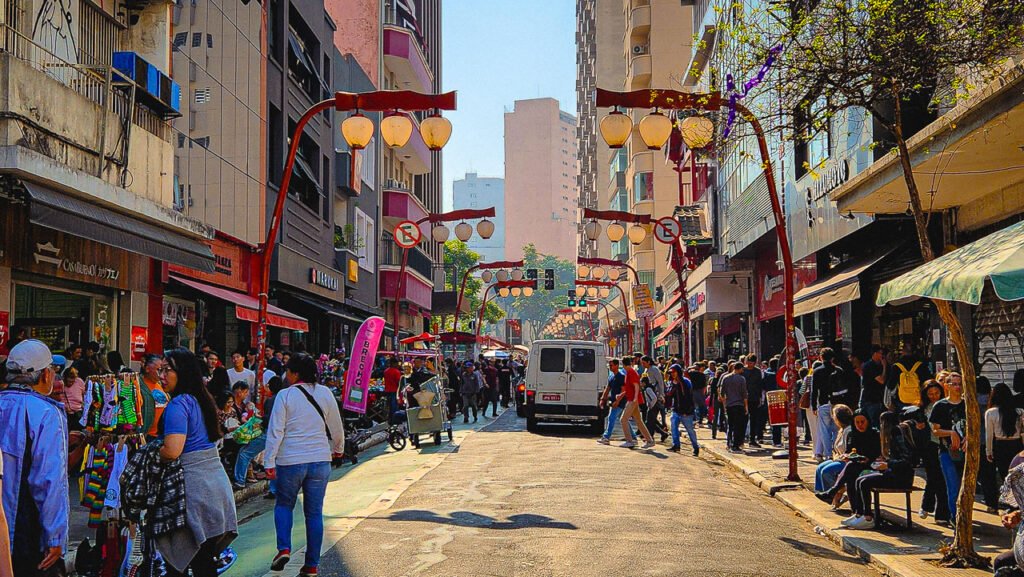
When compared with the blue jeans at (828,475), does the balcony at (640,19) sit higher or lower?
higher

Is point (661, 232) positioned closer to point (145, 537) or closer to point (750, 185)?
point (750, 185)

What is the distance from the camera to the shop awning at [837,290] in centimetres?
1892

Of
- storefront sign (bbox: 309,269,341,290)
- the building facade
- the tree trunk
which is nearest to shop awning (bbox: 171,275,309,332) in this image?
the building facade

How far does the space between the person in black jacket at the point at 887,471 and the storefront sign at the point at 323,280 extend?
22.9m

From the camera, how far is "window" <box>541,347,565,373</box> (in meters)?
25.9

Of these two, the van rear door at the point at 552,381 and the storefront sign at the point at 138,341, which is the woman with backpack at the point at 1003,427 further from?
the van rear door at the point at 552,381

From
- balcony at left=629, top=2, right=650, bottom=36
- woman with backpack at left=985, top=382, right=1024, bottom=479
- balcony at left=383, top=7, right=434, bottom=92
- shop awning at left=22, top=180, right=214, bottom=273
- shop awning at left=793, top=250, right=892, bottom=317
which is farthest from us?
balcony at left=629, top=2, right=650, bottom=36

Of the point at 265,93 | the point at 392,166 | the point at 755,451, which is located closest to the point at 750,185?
the point at 755,451

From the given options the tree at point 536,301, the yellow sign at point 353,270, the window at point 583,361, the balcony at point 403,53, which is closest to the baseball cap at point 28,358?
the window at point 583,361

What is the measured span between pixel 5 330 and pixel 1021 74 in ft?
43.5

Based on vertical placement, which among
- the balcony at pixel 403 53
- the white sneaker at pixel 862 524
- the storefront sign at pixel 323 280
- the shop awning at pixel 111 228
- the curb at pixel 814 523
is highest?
the balcony at pixel 403 53

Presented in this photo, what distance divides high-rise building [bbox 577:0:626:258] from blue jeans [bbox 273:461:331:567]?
218 feet

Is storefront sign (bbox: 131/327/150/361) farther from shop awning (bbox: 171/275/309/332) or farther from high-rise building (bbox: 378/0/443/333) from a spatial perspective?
high-rise building (bbox: 378/0/443/333)

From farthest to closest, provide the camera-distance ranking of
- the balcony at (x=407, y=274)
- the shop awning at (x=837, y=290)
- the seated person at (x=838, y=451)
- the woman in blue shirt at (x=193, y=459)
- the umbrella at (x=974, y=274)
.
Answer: the balcony at (x=407, y=274) → the shop awning at (x=837, y=290) → the seated person at (x=838, y=451) → the umbrella at (x=974, y=274) → the woman in blue shirt at (x=193, y=459)
